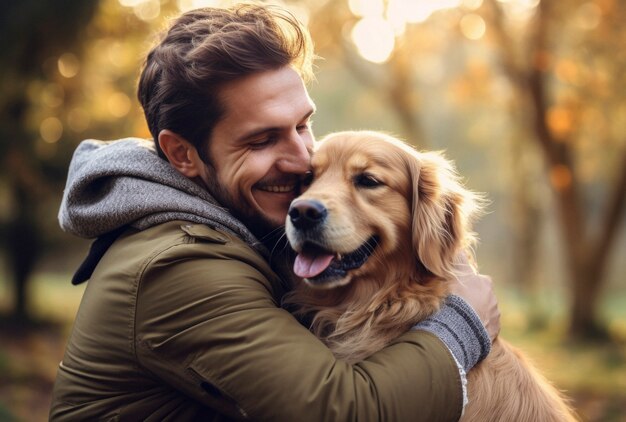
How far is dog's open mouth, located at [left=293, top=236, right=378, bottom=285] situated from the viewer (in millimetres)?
2646

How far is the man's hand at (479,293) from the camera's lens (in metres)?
2.48

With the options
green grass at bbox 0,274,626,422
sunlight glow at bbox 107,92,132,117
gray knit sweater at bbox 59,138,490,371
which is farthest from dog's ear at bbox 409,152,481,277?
sunlight glow at bbox 107,92,132,117

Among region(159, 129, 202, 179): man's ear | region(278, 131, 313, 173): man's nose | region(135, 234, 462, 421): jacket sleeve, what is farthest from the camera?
region(278, 131, 313, 173): man's nose

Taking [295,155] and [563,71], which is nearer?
[295,155]

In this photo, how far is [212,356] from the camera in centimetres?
195

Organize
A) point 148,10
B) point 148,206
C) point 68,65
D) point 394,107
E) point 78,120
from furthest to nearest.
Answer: point 394,107, point 78,120, point 148,10, point 68,65, point 148,206

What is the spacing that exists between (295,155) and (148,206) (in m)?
0.72

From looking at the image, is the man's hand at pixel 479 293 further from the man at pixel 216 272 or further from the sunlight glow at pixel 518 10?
the sunlight glow at pixel 518 10

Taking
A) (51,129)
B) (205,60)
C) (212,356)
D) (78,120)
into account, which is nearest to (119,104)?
(78,120)

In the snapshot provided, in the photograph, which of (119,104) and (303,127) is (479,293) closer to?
(303,127)

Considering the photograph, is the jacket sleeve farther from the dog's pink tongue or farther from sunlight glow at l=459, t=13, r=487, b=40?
sunlight glow at l=459, t=13, r=487, b=40

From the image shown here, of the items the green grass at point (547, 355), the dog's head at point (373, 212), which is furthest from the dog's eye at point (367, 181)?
the green grass at point (547, 355)

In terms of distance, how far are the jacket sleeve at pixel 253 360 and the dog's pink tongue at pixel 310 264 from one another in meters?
0.55

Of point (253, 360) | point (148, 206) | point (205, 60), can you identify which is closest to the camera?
point (253, 360)
